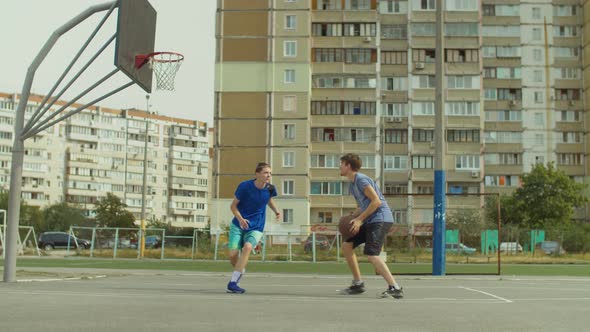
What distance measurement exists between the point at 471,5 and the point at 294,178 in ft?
79.8

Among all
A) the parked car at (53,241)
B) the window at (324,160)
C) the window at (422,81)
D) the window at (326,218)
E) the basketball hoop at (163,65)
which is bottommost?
the parked car at (53,241)

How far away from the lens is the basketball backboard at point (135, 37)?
13414 millimetres

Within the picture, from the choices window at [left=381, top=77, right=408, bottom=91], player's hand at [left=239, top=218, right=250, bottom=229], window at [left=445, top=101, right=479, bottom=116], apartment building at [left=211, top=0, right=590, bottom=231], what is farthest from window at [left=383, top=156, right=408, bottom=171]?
player's hand at [left=239, top=218, right=250, bottom=229]

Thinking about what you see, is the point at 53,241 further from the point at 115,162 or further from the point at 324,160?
the point at 115,162

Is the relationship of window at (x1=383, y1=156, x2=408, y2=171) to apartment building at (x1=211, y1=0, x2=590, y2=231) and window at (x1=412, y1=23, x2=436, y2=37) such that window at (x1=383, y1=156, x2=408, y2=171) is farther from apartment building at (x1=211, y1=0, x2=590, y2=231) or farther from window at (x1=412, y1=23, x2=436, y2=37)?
window at (x1=412, y1=23, x2=436, y2=37)

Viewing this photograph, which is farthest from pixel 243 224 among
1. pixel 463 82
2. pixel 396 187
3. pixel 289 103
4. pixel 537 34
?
pixel 537 34

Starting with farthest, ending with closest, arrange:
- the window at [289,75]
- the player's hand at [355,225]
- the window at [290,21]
Answer: the window at [290,21] → the window at [289,75] → the player's hand at [355,225]

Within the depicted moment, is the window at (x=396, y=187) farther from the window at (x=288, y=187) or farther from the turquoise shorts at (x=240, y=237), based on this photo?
the turquoise shorts at (x=240, y=237)

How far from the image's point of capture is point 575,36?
8950 centimetres

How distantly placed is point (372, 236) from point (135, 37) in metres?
5.65

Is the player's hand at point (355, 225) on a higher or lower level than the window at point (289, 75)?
lower

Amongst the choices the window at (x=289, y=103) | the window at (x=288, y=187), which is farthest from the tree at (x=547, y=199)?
the window at (x=289, y=103)

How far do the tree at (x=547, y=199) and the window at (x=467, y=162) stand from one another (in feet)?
17.2

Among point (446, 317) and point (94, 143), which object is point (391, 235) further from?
point (94, 143)
